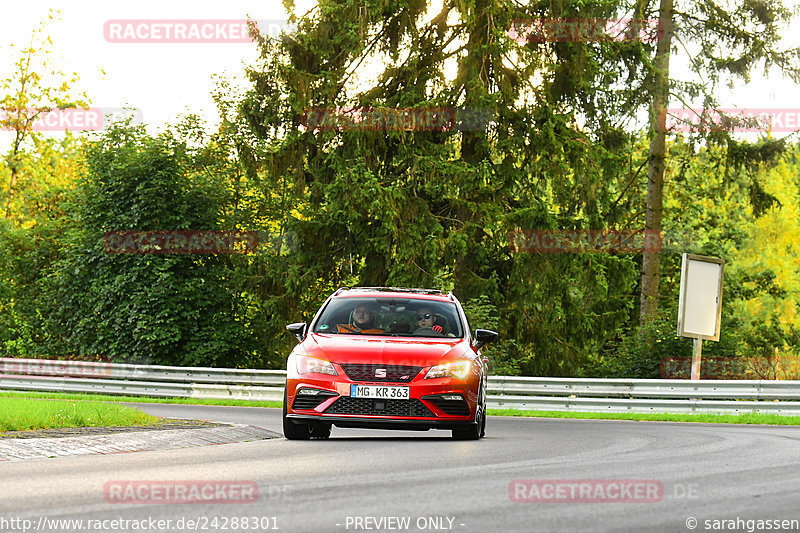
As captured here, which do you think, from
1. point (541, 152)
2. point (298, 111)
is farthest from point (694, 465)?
point (298, 111)

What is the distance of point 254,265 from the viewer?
36.4 metres

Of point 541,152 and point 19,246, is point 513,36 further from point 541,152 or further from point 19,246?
point 19,246

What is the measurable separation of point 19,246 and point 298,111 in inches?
520

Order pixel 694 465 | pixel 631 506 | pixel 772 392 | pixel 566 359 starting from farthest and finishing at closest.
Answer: pixel 566 359, pixel 772 392, pixel 694 465, pixel 631 506

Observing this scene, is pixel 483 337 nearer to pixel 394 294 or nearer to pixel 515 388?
pixel 394 294

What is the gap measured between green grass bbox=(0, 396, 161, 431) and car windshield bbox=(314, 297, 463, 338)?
302cm

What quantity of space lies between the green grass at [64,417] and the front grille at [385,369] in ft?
12.4

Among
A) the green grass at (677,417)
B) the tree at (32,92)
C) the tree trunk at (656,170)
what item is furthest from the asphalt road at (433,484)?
the tree at (32,92)

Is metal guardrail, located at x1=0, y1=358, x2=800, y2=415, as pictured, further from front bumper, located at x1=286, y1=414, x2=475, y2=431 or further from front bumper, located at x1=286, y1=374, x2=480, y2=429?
front bumper, located at x1=286, y1=414, x2=475, y2=431

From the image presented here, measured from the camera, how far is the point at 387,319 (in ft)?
49.3

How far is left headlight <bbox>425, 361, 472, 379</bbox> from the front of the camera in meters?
13.4

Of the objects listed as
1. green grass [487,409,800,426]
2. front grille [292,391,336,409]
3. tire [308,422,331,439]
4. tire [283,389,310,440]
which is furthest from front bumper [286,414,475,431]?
green grass [487,409,800,426]

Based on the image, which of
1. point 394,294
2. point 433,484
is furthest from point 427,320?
point 433,484

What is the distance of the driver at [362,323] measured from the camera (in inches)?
580
